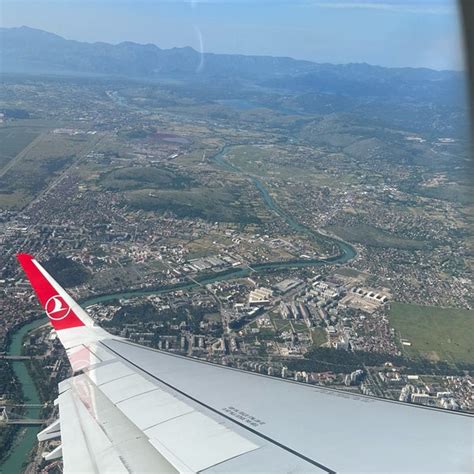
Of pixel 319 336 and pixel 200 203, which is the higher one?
pixel 200 203

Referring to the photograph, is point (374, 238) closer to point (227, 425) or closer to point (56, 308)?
point (56, 308)

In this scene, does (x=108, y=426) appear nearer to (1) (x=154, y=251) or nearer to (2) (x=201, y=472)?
(2) (x=201, y=472)

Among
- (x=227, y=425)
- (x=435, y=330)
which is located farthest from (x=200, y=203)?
(x=227, y=425)

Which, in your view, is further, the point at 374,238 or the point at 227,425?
the point at 374,238

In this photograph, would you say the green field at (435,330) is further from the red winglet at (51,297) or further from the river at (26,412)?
the red winglet at (51,297)

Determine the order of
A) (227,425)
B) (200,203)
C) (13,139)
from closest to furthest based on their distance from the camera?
1. (227,425)
2. (200,203)
3. (13,139)

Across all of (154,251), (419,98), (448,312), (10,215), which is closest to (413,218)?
(448,312)
